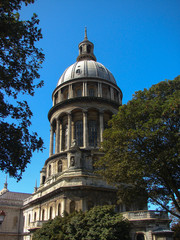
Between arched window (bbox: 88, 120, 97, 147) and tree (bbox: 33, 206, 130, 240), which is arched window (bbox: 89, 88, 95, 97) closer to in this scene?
arched window (bbox: 88, 120, 97, 147)

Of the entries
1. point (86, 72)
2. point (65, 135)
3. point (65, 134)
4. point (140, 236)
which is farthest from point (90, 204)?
point (86, 72)

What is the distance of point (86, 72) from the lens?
4925cm

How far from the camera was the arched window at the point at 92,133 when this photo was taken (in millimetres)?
42997

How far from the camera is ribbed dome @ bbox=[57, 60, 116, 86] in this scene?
49188mm

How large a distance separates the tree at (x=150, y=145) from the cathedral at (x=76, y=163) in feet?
16.5

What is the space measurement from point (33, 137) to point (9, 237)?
43364 millimetres

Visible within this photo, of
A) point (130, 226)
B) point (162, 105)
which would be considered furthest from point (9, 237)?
point (162, 105)

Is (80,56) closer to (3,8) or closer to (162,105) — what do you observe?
(162,105)

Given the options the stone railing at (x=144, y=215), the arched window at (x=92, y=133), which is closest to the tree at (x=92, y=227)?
the stone railing at (x=144, y=215)

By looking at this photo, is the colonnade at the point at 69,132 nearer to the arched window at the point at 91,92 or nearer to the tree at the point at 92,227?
the arched window at the point at 91,92

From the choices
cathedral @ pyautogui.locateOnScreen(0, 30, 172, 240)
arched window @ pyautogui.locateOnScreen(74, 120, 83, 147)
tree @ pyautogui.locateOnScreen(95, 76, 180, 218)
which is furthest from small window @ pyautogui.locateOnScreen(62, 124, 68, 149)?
tree @ pyautogui.locateOnScreen(95, 76, 180, 218)

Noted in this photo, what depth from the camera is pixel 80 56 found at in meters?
58.0

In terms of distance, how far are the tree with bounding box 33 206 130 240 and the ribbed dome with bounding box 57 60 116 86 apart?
95.4ft

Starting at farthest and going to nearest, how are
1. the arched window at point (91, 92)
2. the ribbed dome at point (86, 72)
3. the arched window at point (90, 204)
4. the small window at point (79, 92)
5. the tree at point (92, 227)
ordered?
the ribbed dome at point (86, 72) < the small window at point (79, 92) < the arched window at point (91, 92) < the arched window at point (90, 204) < the tree at point (92, 227)
